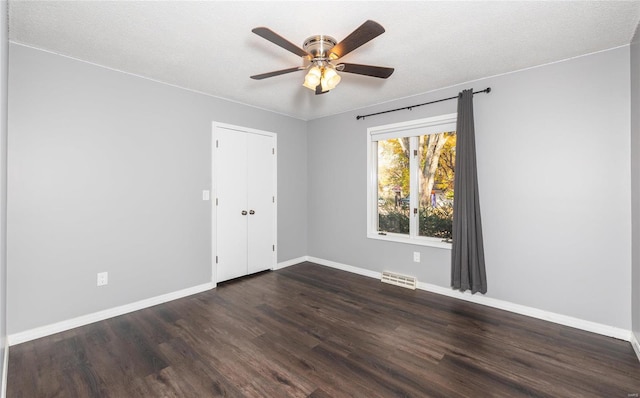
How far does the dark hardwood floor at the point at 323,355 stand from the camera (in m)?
1.93

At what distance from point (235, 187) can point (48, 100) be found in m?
2.09

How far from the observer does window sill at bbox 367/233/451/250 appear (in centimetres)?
357

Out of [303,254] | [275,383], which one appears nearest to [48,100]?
[275,383]

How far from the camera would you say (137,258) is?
3.15 m

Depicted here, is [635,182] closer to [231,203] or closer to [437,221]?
[437,221]

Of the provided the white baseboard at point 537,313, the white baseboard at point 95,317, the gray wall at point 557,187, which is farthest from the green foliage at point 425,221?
the white baseboard at point 95,317

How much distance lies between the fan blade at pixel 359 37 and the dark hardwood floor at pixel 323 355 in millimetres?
2319

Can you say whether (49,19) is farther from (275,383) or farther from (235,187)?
(275,383)

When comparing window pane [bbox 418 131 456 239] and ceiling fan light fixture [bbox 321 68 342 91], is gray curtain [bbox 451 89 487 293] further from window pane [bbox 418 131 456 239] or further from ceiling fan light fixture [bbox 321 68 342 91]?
ceiling fan light fixture [bbox 321 68 342 91]

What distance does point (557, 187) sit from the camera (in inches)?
111

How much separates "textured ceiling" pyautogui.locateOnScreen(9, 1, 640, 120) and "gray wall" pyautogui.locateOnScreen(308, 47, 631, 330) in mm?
258

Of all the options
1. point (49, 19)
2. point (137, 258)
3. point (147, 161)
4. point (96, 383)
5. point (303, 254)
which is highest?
point (49, 19)

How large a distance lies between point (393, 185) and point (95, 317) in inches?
150

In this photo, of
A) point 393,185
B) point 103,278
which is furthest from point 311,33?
point 103,278
